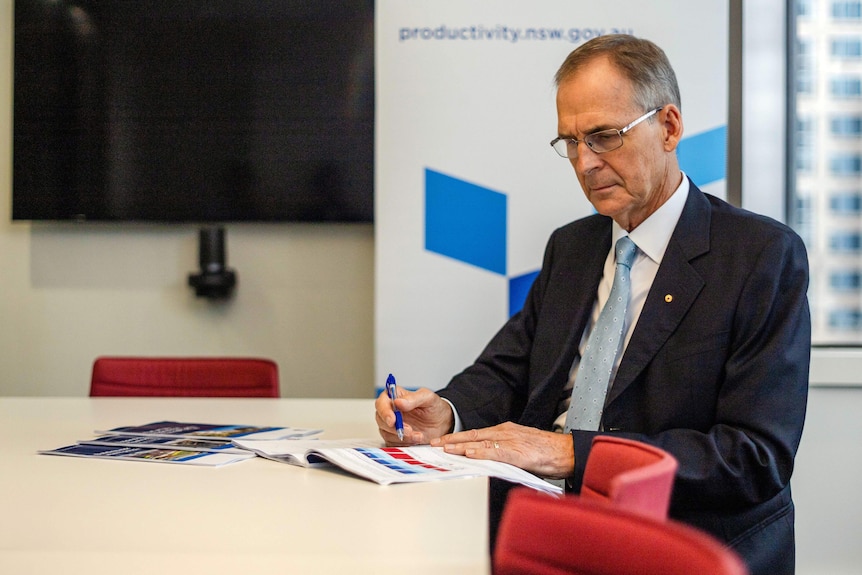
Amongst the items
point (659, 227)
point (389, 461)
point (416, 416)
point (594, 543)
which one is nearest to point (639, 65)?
point (659, 227)

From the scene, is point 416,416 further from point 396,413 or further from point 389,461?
point 389,461

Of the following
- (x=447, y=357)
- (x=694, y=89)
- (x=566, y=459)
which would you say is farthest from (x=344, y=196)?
(x=566, y=459)

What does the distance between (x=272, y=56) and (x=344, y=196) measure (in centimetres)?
67

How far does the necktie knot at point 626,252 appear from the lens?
213cm

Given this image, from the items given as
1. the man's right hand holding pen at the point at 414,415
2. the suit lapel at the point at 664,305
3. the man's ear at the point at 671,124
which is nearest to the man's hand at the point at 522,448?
the man's right hand holding pen at the point at 414,415

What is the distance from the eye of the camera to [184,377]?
2898mm

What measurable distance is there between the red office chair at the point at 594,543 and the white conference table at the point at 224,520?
280 millimetres

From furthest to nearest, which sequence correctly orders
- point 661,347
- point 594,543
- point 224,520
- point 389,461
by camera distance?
point 661,347, point 389,461, point 224,520, point 594,543

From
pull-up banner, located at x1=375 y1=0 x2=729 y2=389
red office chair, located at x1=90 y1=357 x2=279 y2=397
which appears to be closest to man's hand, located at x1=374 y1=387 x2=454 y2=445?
red office chair, located at x1=90 y1=357 x2=279 y2=397

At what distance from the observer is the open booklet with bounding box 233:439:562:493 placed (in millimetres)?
1487

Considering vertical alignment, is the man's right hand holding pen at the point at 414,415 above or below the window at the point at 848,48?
below

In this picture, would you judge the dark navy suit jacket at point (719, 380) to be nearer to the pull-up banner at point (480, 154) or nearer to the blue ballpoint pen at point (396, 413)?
the blue ballpoint pen at point (396, 413)

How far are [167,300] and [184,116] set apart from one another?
813 mm

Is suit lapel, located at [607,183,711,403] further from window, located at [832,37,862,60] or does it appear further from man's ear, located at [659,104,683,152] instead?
window, located at [832,37,862,60]
